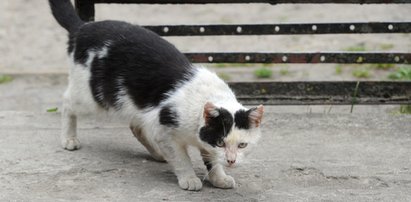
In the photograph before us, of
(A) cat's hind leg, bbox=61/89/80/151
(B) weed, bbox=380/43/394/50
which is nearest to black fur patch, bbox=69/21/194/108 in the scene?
(A) cat's hind leg, bbox=61/89/80/151

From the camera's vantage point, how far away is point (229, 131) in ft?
12.1

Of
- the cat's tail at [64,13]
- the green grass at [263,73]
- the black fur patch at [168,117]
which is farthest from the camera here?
the green grass at [263,73]

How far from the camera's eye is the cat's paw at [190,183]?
4031 mm

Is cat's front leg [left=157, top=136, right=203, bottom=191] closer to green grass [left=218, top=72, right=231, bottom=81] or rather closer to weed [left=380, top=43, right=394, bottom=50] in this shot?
green grass [left=218, top=72, right=231, bottom=81]

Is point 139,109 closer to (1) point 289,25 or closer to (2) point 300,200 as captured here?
(2) point 300,200

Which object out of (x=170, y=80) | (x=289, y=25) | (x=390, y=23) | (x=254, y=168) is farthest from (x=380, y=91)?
(x=170, y=80)

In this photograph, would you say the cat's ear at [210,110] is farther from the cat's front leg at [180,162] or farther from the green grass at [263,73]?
the green grass at [263,73]

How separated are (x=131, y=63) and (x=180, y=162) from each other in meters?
0.71

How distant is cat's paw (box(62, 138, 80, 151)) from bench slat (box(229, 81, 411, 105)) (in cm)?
161

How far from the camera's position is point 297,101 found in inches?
231

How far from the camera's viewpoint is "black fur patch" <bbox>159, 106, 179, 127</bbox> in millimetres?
4004

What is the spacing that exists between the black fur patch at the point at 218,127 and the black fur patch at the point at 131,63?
1.64 ft

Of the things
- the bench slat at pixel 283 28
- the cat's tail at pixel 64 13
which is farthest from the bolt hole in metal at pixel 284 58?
the cat's tail at pixel 64 13

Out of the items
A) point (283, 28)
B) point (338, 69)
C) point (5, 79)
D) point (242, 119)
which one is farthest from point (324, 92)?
point (5, 79)
